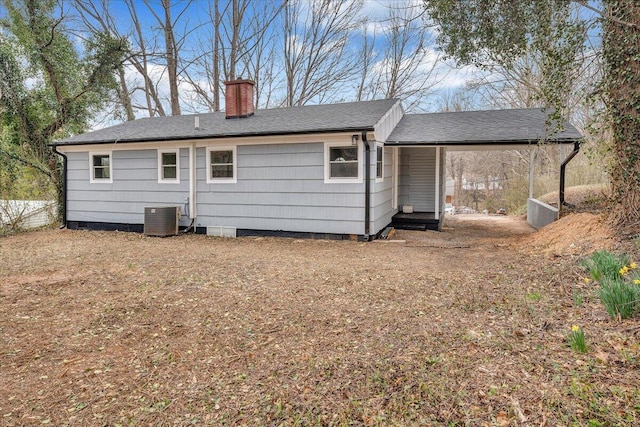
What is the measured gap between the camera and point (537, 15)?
663cm

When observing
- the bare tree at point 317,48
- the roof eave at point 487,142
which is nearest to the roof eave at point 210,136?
the roof eave at point 487,142

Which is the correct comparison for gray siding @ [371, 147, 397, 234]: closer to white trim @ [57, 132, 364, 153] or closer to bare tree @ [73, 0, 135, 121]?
white trim @ [57, 132, 364, 153]

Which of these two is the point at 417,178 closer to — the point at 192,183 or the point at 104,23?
the point at 192,183

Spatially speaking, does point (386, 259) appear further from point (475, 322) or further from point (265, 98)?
point (265, 98)

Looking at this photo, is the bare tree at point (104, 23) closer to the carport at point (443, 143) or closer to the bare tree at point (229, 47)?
the bare tree at point (229, 47)

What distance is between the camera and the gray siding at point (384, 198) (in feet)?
27.5

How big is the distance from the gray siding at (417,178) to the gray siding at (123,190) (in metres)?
5.92

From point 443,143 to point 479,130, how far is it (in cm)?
117

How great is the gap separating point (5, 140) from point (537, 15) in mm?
13350

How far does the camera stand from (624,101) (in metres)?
5.54

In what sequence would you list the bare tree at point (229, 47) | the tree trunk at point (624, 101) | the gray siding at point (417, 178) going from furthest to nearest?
the bare tree at point (229, 47), the gray siding at point (417, 178), the tree trunk at point (624, 101)

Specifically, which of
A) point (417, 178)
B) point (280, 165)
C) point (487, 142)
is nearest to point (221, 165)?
point (280, 165)

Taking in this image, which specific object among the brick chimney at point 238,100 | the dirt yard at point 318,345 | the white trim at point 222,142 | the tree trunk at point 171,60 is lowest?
the dirt yard at point 318,345

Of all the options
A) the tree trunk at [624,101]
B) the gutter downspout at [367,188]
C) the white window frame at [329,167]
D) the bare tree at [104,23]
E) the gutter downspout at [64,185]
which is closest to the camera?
the tree trunk at [624,101]
